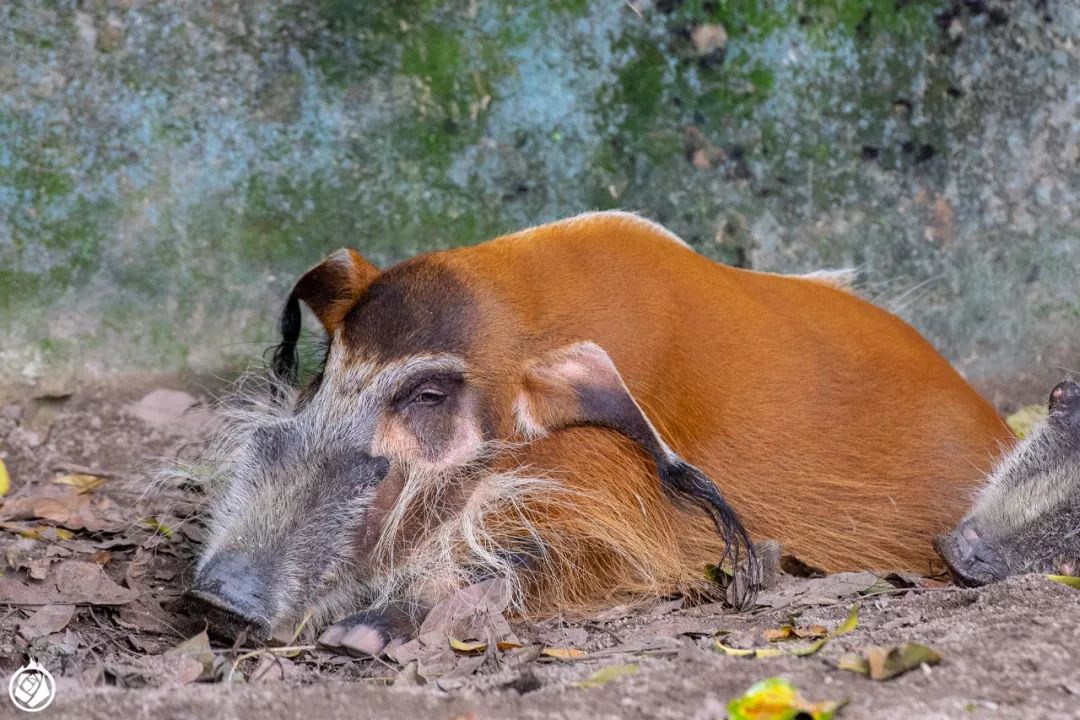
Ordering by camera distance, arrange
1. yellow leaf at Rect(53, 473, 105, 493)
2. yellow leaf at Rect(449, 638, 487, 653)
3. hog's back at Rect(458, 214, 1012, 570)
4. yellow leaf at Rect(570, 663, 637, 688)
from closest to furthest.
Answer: yellow leaf at Rect(570, 663, 637, 688), yellow leaf at Rect(449, 638, 487, 653), hog's back at Rect(458, 214, 1012, 570), yellow leaf at Rect(53, 473, 105, 493)

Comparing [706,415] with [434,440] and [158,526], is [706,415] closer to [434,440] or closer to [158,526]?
[434,440]

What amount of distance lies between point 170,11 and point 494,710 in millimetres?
3013

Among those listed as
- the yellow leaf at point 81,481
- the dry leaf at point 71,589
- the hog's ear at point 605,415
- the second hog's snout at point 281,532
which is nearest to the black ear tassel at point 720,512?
the hog's ear at point 605,415

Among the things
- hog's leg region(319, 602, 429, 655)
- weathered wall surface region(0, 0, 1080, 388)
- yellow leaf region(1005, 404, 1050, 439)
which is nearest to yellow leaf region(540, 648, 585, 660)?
hog's leg region(319, 602, 429, 655)

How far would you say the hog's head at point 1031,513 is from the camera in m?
3.48

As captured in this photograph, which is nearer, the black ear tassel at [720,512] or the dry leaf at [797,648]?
the dry leaf at [797,648]

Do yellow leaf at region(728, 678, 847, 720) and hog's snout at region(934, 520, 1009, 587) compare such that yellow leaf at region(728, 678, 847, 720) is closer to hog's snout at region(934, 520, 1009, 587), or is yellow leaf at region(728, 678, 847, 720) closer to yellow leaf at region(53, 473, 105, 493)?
hog's snout at region(934, 520, 1009, 587)

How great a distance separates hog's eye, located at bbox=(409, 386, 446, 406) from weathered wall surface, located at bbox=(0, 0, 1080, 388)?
136cm

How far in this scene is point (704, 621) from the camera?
128 inches

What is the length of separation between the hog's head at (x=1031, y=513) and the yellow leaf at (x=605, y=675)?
1.28 metres

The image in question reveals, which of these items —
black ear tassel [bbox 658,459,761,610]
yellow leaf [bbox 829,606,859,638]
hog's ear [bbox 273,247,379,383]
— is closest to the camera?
yellow leaf [bbox 829,606,859,638]

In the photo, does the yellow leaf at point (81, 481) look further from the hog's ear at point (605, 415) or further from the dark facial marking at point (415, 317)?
the hog's ear at point (605, 415)

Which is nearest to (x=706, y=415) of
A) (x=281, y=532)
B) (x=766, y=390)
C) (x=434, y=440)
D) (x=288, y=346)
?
(x=766, y=390)

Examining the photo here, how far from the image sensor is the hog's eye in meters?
3.42
